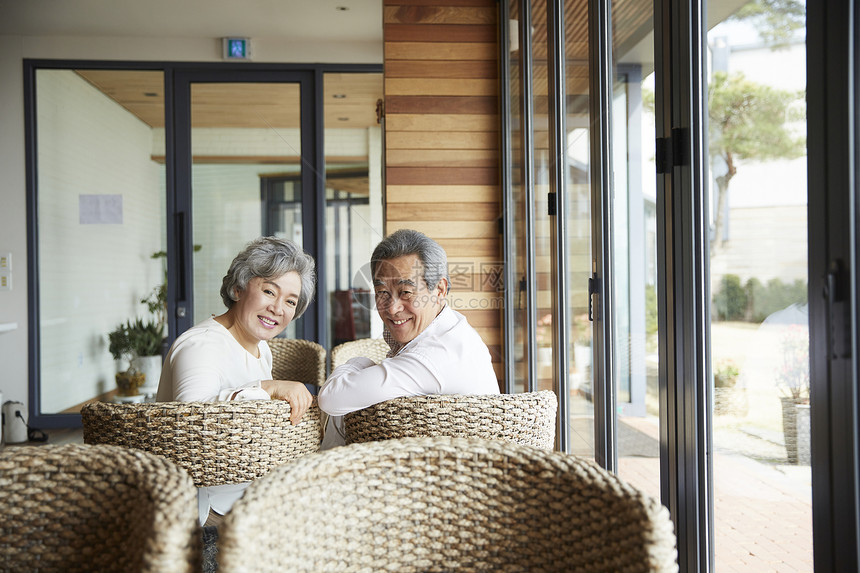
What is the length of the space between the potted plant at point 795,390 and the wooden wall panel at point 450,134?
7.93ft

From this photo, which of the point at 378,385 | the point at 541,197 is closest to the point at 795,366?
the point at 378,385

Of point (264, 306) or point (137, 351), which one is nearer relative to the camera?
point (264, 306)

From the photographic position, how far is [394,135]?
3375mm

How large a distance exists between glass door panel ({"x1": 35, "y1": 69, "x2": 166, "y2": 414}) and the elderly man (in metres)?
3.30

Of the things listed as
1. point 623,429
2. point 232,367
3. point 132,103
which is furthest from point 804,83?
point 132,103

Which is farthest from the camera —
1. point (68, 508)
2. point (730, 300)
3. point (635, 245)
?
point (635, 245)

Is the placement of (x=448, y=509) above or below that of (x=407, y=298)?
below

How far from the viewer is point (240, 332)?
201 cm

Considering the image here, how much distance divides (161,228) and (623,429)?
382cm

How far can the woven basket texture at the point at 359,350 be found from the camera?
8.27 ft

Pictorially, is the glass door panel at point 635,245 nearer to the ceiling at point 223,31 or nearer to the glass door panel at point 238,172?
the ceiling at point 223,31

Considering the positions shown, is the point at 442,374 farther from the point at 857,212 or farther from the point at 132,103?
the point at 132,103

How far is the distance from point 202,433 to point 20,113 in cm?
436

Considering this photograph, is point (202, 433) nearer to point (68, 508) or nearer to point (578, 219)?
point (68, 508)
